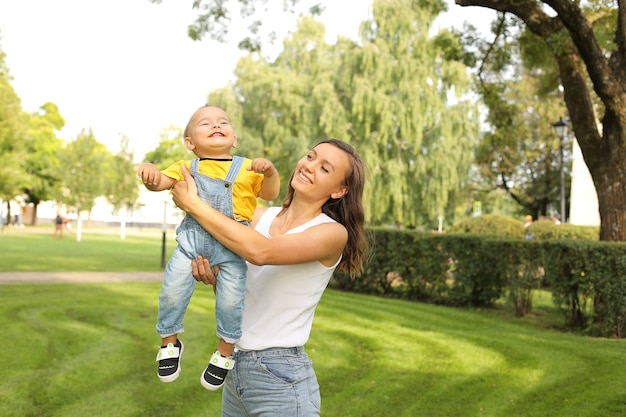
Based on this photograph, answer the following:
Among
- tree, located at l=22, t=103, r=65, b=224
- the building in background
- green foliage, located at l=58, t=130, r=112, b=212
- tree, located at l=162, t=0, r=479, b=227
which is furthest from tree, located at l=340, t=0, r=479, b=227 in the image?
tree, located at l=22, t=103, r=65, b=224

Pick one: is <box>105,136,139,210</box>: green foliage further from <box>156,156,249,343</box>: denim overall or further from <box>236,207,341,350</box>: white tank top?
<box>236,207,341,350</box>: white tank top

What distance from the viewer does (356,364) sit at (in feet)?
26.1

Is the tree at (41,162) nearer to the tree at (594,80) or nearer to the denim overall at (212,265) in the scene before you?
the tree at (594,80)

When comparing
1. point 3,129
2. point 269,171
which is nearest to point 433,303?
point 269,171

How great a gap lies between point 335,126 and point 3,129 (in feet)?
49.6

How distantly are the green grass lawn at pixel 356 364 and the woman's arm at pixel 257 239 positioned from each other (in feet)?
12.4

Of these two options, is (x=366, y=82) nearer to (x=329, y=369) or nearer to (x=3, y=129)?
(x=3, y=129)

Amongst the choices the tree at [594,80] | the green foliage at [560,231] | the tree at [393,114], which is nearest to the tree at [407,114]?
the tree at [393,114]

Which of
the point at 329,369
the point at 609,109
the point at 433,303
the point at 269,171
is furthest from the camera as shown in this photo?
the point at 433,303

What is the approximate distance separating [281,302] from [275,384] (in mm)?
308

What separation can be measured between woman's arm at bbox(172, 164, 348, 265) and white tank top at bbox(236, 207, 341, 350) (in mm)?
92

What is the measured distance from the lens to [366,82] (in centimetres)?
2970

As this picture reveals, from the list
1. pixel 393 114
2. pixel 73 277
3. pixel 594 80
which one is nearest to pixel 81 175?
pixel 393 114

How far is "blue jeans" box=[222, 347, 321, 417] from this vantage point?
8.36 ft
